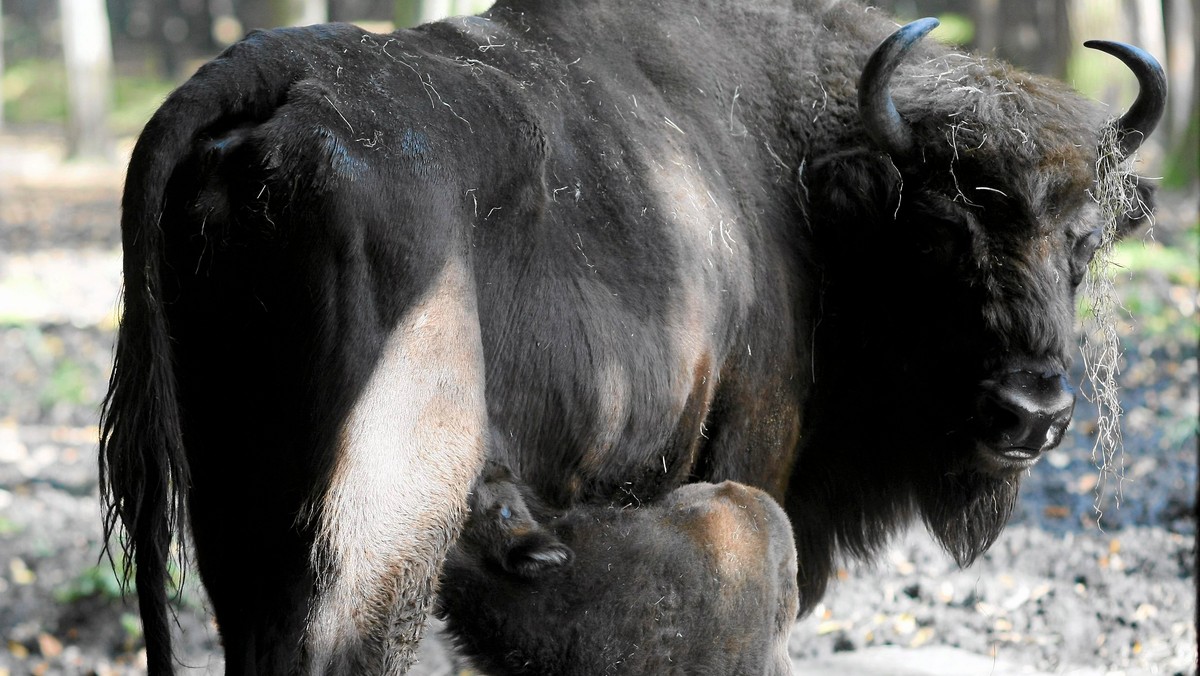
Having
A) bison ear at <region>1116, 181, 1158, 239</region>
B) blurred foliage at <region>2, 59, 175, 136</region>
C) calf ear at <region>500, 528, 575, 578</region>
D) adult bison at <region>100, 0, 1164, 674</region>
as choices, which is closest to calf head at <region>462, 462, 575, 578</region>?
calf ear at <region>500, 528, 575, 578</region>

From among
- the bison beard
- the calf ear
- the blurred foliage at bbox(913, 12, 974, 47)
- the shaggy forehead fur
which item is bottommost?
the blurred foliage at bbox(913, 12, 974, 47)

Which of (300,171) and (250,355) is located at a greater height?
(300,171)

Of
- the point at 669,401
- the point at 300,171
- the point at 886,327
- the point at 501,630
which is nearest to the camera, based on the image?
the point at 300,171

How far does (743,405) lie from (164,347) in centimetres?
173

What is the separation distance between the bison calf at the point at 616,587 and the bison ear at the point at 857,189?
3.75 ft

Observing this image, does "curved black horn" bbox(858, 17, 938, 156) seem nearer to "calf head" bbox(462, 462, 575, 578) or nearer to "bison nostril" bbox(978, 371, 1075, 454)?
"bison nostril" bbox(978, 371, 1075, 454)

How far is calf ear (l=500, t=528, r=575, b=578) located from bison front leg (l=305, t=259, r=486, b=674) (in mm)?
232

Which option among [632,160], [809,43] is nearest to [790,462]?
[632,160]

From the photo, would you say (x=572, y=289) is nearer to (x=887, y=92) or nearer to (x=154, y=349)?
(x=154, y=349)

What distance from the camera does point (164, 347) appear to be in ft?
8.56

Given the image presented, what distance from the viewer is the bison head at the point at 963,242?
11.8 ft

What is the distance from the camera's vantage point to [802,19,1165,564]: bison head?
361 centimetres

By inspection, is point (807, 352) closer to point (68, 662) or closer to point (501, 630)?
point (501, 630)

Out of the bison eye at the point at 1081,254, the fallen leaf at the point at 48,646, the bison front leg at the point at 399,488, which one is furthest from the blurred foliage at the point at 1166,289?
the fallen leaf at the point at 48,646
